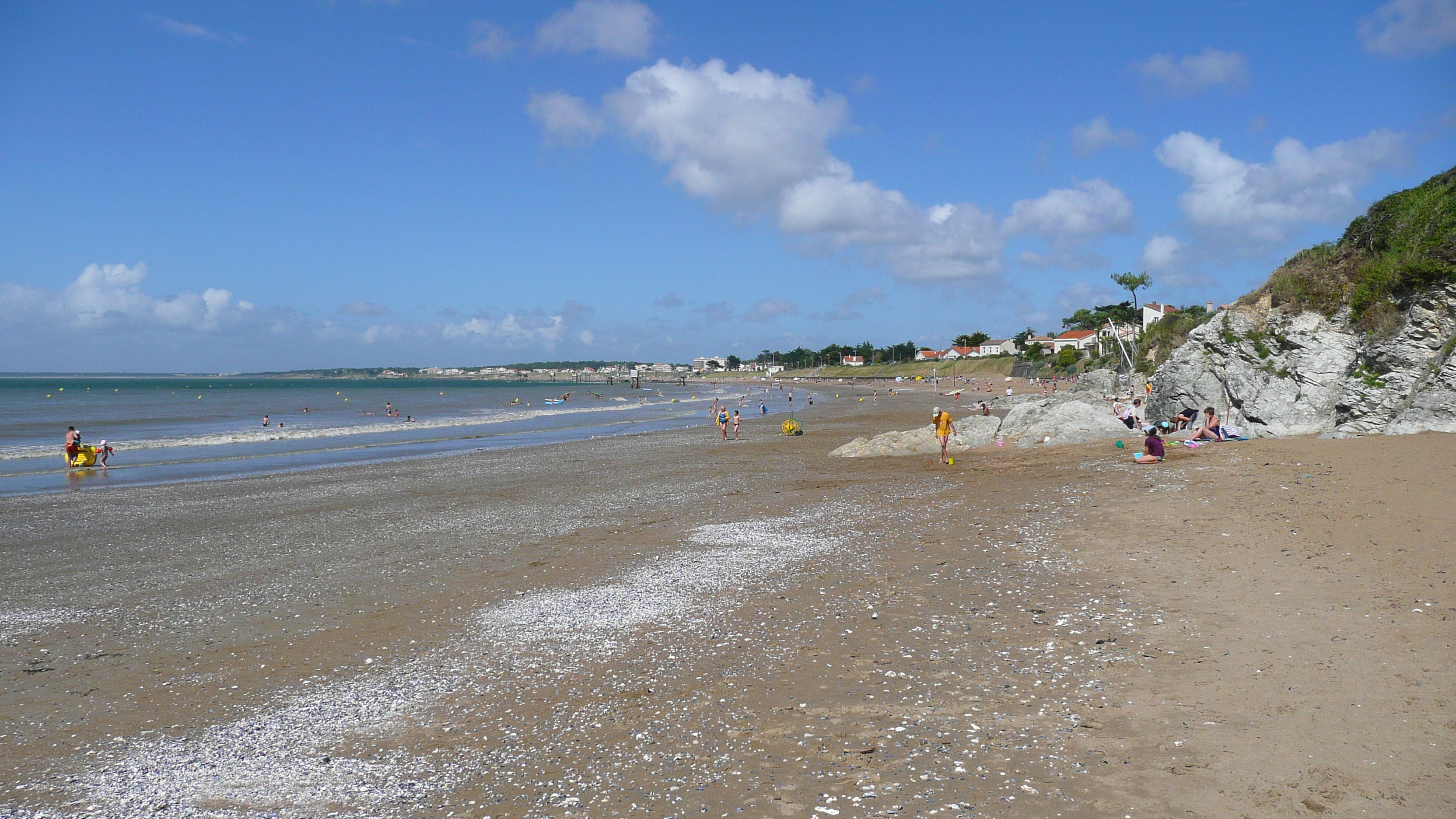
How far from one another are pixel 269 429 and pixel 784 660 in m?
48.3

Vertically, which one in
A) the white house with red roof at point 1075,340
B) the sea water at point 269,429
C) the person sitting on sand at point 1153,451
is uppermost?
the white house with red roof at point 1075,340

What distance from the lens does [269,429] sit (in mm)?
46344

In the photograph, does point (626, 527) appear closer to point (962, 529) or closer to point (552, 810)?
point (962, 529)

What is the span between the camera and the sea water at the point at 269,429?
28.5 m

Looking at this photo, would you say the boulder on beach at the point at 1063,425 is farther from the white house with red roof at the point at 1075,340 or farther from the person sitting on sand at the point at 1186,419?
the white house with red roof at the point at 1075,340

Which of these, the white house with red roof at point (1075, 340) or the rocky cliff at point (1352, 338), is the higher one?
the white house with red roof at point (1075, 340)

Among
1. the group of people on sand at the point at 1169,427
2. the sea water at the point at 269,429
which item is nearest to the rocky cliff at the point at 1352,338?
the group of people on sand at the point at 1169,427

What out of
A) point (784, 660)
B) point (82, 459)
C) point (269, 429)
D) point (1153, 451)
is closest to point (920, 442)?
point (1153, 451)

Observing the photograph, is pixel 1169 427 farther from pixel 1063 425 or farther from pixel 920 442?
pixel 920 442

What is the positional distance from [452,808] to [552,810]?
71 cm

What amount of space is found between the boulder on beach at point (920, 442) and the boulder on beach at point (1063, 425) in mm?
622

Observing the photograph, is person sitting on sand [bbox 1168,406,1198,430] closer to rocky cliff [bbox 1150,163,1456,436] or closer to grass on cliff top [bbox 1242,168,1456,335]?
rocky cliff [bbox 1150,163,1456,436]

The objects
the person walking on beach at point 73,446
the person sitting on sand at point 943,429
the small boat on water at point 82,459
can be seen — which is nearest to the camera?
the person sitting on sand at point 943,429

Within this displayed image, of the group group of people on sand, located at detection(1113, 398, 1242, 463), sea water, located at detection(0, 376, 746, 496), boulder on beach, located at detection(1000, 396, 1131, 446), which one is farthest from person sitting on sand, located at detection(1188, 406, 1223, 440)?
sea water, located at detection(0, 376, 746, 496)
